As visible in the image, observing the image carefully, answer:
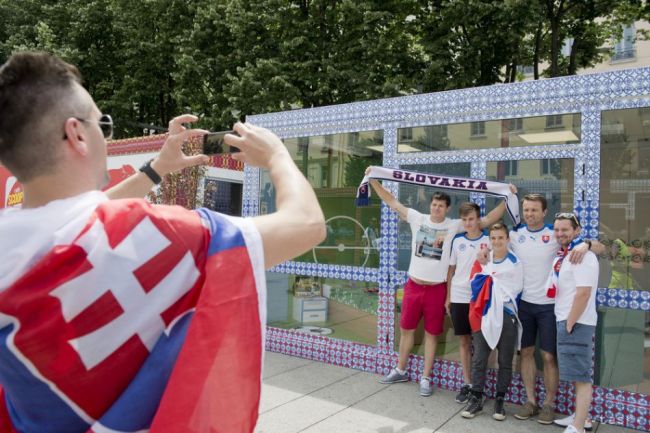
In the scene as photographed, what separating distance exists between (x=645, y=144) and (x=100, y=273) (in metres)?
5.53

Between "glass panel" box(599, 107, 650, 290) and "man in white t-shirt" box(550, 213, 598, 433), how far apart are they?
1.86 ft

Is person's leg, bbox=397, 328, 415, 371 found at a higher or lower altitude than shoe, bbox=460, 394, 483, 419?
higher

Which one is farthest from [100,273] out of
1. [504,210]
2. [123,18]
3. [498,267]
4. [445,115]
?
[123,18]

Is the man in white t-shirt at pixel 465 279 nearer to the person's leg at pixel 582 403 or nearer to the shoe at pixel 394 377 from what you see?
the shoe at pixel 394 377

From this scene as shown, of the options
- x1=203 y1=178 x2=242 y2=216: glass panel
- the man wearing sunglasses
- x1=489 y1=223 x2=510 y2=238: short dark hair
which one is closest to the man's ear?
the man wearing sunglasses

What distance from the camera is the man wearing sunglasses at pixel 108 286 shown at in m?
1.02

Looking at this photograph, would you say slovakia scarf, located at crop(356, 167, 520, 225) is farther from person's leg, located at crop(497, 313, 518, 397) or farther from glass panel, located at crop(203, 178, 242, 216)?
glass panel, located at crop(203, 178, 242, 216)

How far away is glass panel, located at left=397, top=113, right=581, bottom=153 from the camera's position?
561cm

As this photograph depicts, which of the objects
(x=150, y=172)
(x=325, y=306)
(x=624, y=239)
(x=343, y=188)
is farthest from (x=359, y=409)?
(x=150, y=172)

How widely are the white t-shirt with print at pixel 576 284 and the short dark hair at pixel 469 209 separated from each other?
3.82 ft

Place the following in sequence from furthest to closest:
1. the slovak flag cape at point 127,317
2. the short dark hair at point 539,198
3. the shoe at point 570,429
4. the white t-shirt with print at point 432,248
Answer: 1. the white t-shirt with print at point 432,248
2. the short dark hair at point 539,198
3. the shoe at point 570,429
4. the slovak flag cape at point 127,317

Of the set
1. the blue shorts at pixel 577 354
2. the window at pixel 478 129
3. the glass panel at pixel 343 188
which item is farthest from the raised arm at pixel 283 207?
the glass panel at pixel 343 188

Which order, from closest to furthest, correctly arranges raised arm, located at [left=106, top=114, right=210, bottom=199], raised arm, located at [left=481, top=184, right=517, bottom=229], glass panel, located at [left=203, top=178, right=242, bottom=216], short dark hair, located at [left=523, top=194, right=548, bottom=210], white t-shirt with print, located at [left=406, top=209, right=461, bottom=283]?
raised arm, located at [left=106, top=114, right=210, bottom=199] < short dark hair, located at [left=523, top=194, right=548, bottom=210] < raised arm, located at [left=481, top=184, right=517, bottom=229] < white t-shirt with print, located at [left=406, top=209, right=461, bottom=283] < glass panel, located at [left=203, top=178, right=242, bottom=216]

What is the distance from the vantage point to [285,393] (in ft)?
19.5
